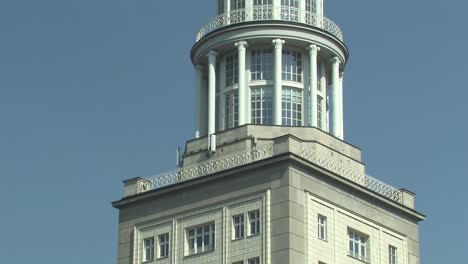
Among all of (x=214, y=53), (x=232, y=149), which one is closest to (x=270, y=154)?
(x=232, y=149)

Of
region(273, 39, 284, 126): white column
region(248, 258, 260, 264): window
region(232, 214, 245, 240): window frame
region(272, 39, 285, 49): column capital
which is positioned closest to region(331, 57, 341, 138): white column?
region(273, 39, 284, 126): white column

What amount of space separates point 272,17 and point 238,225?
14.6 m

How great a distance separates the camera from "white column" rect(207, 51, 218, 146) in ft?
325

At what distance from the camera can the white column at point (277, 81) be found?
320ft

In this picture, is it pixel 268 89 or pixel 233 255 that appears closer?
pixel 233 255

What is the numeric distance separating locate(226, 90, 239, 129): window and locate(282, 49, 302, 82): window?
11.1 feet

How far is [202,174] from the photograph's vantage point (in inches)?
3802

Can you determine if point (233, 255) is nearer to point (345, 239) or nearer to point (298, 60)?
point (345, 239)

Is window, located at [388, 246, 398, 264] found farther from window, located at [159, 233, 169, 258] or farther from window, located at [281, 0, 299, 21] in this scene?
window, located at [281, 0, 299, 21]

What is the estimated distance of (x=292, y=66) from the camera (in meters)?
100

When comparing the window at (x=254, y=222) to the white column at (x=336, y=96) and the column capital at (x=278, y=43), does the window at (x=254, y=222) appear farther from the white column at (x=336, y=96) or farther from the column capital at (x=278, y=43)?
the column capital at (x=278, y=43)

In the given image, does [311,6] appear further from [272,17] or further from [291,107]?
[291,107]

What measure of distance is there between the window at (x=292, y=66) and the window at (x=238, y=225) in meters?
10.5

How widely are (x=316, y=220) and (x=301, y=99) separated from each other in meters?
9.62
